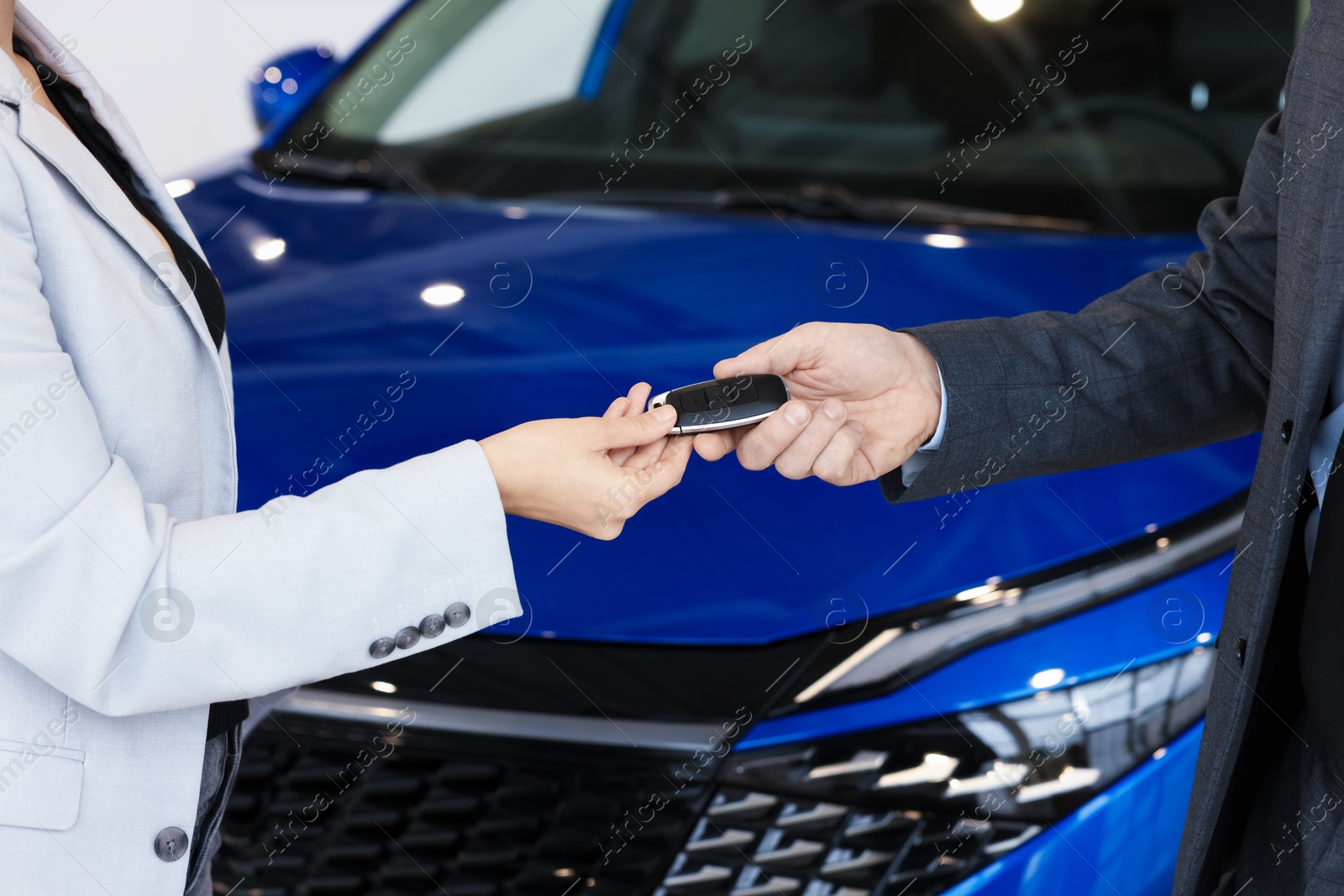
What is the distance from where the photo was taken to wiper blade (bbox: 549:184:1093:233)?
1829mm

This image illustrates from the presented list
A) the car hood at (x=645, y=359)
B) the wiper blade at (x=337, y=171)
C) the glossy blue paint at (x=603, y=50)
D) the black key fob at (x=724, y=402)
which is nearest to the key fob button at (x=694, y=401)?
the black key fob at (x=724, y=402)

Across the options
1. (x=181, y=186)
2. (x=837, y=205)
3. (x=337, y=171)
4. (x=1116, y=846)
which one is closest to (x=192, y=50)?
(x=181, y=186)

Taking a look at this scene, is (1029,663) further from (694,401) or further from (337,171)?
(337,171)

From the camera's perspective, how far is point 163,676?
810mm

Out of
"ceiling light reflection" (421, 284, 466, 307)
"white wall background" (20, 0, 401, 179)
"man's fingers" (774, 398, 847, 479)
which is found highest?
"white wall background" (20, 0, 401, 179)

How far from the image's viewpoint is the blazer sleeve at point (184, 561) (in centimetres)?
76

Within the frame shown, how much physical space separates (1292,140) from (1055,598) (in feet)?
1.70

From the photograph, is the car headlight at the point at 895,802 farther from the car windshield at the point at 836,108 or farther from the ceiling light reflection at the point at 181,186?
the ceiling light reflection at the point at 181,186

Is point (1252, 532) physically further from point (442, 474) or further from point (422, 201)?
point (422, 201)

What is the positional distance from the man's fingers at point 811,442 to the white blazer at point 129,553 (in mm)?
387

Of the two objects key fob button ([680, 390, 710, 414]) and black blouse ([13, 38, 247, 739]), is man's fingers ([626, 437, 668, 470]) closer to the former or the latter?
key fob button ([680, 390, 710, 414])

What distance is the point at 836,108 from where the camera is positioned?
83.7 inches

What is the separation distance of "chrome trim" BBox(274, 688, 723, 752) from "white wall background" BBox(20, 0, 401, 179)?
5083 millimetres

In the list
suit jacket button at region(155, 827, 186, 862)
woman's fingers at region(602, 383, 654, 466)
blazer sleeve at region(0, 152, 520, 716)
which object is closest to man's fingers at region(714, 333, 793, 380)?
woman's fingers at region(602, 383, 654, 466)
